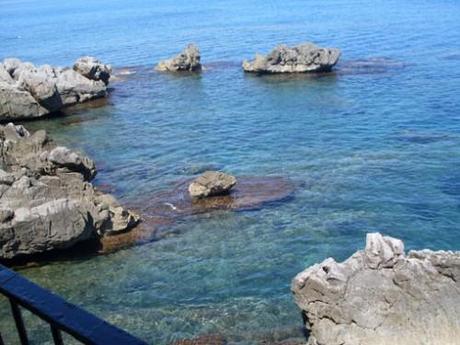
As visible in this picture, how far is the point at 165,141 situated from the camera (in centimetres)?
3903

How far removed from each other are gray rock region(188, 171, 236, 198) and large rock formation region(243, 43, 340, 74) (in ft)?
98.0

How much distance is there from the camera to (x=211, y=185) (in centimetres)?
2755

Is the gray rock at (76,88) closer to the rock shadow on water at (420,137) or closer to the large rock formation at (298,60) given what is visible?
the large rock formation at (298,60)

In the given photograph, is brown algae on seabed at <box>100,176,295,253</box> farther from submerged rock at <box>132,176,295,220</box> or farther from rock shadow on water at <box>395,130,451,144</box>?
rock shadow on water at <box>395,130,451,144</box>

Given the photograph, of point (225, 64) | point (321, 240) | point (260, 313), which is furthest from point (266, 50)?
point (260, 313)

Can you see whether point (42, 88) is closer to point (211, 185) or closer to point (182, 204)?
point (182, 204)

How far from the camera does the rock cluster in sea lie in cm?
4384

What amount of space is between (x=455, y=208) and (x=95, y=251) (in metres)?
15.0

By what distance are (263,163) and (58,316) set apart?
30284 millimetres

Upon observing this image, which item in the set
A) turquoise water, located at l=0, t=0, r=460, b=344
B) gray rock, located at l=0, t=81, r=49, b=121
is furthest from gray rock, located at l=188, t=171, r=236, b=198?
gray rock, located at l=0, t=81, r=49, b=121

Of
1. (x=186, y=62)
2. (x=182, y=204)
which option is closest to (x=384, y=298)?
(x=182, y=204)

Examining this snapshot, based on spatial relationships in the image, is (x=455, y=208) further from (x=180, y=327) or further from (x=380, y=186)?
(x=180, y=327)

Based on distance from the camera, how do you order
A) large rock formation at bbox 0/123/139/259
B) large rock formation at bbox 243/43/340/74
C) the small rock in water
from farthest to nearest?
large rock formation at bbox 243/43/340/74, large rock formation at bbox 0/123/139/259, the small rock in water

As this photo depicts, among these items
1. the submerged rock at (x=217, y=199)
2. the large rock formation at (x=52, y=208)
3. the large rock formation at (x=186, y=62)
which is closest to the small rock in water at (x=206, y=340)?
the large rock formation at (x=52, y=208)
